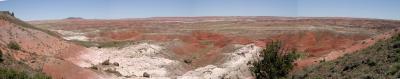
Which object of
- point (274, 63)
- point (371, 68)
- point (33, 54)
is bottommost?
point (33, 54)

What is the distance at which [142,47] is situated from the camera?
58844 mm

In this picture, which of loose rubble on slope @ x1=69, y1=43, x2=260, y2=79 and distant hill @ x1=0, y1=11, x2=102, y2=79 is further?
loose rubble on slope @ x1=69, y1=43, x2=260, y2=79

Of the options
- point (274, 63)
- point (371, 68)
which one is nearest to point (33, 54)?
point (274, 63)

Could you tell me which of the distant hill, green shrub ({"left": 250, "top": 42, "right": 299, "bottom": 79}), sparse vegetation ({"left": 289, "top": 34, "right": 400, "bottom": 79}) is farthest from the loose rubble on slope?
sparse vegetation ({"left": 289, "top": 34, "right": 400, "bottom": 79})

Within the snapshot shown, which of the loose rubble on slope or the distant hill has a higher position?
the distant hill

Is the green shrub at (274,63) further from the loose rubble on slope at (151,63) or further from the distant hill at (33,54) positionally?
the distant hill at (33,54)

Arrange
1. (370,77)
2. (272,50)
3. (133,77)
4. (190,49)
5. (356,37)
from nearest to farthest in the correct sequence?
(370,77)
(272,50)
(133,77)
(190,49)
(356,37)

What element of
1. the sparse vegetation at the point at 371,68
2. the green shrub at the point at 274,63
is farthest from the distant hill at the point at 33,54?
the sparse vegetation at the point at 371,68

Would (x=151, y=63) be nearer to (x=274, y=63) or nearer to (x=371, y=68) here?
(x=274, y=63)

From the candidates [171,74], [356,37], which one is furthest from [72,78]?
[356,37]

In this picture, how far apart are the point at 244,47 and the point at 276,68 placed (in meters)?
25.4

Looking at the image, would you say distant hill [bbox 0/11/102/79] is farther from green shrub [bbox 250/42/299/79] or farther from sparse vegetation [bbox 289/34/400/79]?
sparse vegetation [bbox 289/34/400/79]

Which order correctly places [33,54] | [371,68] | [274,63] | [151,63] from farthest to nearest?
[151,63] → [33,54] → [274,63] → [371,68]

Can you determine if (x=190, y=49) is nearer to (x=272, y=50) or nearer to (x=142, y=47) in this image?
(x=142, y=47)
